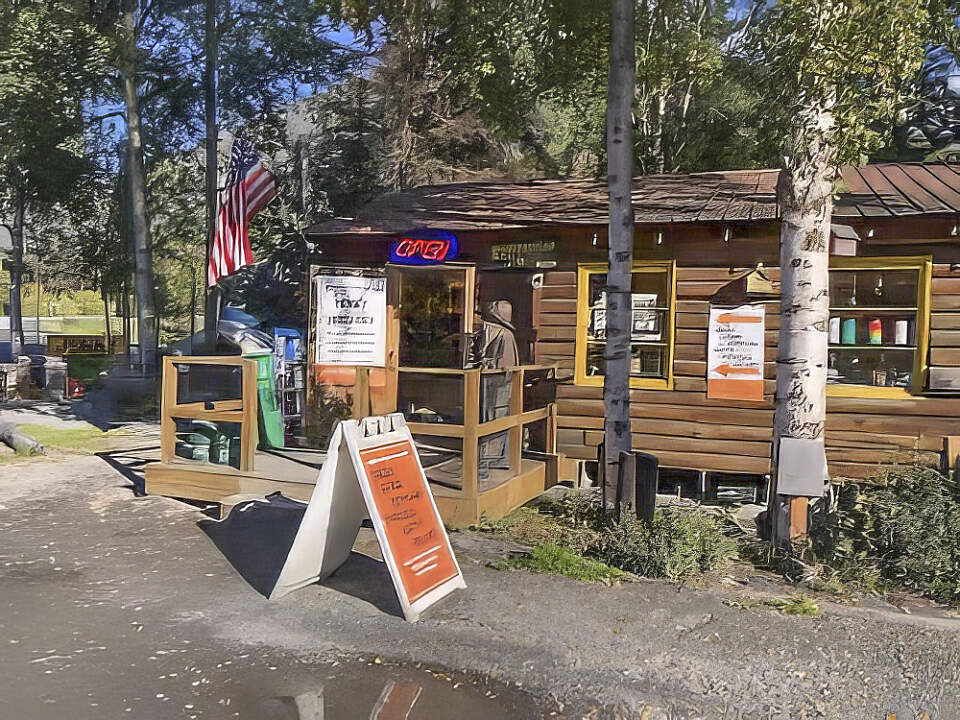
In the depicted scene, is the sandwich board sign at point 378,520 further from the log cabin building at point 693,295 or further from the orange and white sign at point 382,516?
the log cabin building at point 693,295

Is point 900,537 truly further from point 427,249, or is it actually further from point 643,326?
point 427,249

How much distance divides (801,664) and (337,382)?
7.45 m

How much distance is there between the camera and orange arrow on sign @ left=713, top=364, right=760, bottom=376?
9.28 meters

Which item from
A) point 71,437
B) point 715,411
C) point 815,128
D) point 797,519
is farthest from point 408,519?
point 71,437

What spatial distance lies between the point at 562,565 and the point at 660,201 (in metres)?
5.40

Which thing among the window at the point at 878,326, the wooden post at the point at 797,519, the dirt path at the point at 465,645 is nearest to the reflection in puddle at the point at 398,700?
the dirt path at the point at 465,645

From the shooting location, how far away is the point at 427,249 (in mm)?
10406

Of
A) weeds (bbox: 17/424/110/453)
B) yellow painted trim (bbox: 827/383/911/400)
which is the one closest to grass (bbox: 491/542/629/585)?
yellow painted trim (bbox: 827/383/911/400)

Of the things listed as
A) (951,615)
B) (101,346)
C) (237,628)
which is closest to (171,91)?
(101,346)

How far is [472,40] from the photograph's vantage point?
43.1ft

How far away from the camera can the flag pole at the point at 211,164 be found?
682 inches

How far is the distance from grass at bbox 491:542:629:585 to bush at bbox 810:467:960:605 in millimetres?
1581

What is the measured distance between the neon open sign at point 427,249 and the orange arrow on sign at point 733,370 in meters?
3.55

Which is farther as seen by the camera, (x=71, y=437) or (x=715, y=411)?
(x=71, y=437)
